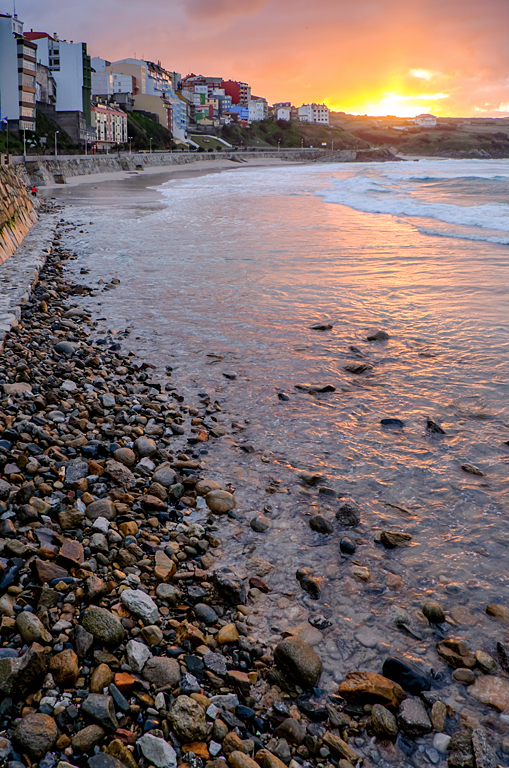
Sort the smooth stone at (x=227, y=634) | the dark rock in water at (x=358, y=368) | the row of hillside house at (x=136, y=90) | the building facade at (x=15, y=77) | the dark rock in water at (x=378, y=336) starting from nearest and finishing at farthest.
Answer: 1. the smooth stone at (x=227, y=634)
2. the dark rock in water at (x=358, y=368)
3. the dark rock in water at (x=378, y=336)
4. the building facade at (x=15, y=77)
5. the row of hillside house at (x=136, y=90)

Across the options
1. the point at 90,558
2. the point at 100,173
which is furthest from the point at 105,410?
the point at 100,173

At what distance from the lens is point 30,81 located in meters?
68.1

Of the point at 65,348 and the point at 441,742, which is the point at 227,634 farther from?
the point at 65,348

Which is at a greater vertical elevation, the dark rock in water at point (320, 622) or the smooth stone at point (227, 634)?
the smooth stone at point (227, 634)

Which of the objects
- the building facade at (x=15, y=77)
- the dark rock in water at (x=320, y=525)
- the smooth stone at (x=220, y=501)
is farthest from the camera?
the building facade at (x=15, y=77)

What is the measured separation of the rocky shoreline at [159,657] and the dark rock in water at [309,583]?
11 mm

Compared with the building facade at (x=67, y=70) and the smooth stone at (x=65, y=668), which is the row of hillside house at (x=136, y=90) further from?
the smooth stone at (x=65, y=668)

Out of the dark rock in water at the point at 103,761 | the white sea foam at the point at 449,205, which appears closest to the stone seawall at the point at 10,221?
the dark rock in water at the point at 103,761

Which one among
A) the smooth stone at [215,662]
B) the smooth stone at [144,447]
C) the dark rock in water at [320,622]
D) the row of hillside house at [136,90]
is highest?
the row of hillside house at [136,90]

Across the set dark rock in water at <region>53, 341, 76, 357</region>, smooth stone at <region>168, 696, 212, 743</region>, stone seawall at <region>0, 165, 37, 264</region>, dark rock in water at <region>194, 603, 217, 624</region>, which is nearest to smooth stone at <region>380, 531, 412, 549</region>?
dark rock in water at <region>194, 603, 217, 624</region>

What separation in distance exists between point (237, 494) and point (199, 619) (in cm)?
130

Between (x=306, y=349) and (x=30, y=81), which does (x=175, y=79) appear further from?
(x=306, y=349)

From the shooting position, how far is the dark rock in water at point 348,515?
147 inches

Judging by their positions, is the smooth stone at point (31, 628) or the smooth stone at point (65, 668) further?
the smooth stone at point (31, 628)
